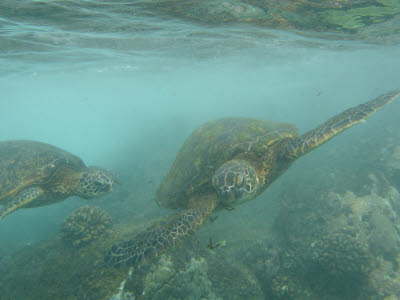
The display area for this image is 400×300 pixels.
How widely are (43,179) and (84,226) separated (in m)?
1.91

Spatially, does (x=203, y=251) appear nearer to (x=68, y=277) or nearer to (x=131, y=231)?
(x=131, y=231)

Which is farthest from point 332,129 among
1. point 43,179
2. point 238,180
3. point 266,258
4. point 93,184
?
point 43,179

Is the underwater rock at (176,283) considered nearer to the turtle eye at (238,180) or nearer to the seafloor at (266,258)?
the seafloor at (266,258)

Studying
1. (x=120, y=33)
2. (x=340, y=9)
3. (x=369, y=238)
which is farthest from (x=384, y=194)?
(x=120, y=33)

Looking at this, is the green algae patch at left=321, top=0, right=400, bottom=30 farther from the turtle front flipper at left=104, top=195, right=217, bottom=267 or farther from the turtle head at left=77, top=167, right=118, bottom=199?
the turtle head at left=77, top=167, right=118, bottom=199

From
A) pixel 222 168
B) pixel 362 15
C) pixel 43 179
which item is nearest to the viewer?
pixel 222 168

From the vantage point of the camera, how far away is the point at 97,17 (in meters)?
8.65

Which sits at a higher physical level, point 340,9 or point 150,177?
point 340,9

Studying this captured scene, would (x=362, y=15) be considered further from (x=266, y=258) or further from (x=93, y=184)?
(x=93, y=184)

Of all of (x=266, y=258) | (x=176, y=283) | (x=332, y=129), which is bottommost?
(x=266, y=258)

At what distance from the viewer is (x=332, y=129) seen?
4824 mm

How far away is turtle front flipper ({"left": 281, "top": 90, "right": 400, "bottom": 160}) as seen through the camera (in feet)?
15.5

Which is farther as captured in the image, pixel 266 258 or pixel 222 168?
pixel 266 258

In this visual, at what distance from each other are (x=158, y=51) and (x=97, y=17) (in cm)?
901
